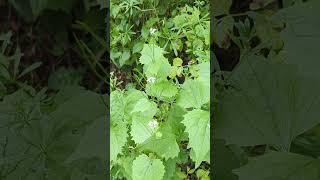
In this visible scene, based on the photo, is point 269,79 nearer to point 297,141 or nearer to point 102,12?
point 297,141

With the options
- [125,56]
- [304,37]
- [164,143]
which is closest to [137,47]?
[125,56]

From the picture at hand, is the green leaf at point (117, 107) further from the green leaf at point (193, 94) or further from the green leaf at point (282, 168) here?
the green leaf at point (282, 168)

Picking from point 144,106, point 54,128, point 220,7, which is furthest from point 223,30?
point 54,128

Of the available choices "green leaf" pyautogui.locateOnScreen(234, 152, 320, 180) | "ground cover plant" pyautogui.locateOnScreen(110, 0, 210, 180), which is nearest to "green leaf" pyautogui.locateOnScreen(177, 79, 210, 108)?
"ground cover plant" pyautogui.locateOnScreen(110, 0, 210, 180)

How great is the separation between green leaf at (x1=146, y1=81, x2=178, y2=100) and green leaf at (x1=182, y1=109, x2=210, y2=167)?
5 centimetres

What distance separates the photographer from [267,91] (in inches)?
22.7

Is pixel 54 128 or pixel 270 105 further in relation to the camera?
pixel 54 128

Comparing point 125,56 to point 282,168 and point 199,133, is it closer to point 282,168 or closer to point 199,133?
point 199,133

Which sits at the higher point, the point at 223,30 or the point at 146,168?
the point at 223,30

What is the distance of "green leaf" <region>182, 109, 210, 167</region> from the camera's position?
63 centimetres

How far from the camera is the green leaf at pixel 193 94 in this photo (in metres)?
0.65

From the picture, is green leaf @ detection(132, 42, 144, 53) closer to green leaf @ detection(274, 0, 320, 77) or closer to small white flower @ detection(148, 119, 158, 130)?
small white flower @ detection(148, 119, 158, 130)

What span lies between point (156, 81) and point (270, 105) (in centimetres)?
16

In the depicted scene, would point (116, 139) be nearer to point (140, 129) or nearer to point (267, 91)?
point (140, 129)
